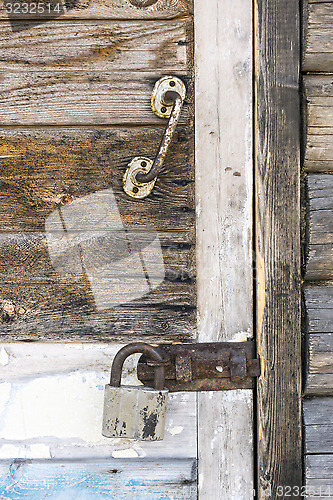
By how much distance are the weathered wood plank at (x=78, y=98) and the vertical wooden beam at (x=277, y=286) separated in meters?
0.20

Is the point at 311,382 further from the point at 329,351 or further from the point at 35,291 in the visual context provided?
the point at 35,291

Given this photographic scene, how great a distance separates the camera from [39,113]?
0.90m

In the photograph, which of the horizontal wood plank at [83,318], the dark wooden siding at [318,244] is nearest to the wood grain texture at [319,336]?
the dark wooden siding at [318,244]

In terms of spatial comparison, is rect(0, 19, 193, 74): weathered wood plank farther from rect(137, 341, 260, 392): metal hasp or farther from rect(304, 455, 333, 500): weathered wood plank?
rect(304, 455, 333, 500): weathered wood plank

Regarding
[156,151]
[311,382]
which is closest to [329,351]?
[311,382]

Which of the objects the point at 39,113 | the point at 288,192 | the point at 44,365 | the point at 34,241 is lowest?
the point at 44,365

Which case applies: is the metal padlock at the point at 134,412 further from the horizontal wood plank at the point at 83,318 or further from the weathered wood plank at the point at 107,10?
the weathered wood plank at the point at 107,10

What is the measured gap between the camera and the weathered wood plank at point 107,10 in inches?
34.6

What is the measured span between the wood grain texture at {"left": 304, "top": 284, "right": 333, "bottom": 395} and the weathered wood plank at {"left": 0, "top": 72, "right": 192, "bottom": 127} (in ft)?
1.74

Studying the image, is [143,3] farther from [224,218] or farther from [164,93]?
[224,218]

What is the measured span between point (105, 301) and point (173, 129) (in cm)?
43

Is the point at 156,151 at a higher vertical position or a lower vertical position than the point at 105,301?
higher

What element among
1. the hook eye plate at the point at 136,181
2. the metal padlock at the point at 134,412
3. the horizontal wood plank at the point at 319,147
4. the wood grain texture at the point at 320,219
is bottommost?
the metal padlock at the point at 134,412

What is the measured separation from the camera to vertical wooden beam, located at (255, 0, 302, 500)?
90 centimetres
